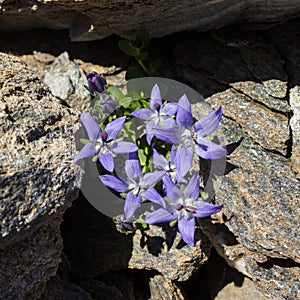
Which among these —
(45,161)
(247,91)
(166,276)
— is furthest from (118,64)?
(166,276)

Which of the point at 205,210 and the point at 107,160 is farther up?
the point at 107,160

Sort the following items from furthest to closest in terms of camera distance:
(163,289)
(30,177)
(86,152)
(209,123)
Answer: (163,289)
(209,123)
(86,152)
(30,177)

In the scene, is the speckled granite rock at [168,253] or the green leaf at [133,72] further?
the green leaf at [133,72]

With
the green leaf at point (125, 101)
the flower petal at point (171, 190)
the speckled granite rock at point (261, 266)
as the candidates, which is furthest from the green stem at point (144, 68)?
the speckled granite rock at point (261, 266)

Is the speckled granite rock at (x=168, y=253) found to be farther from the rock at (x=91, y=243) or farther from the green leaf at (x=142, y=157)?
the green leaf at (x=142, y=157)

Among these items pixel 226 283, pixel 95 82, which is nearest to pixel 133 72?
pixel 95 82

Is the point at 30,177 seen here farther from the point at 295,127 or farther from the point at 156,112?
the point at 295,127
